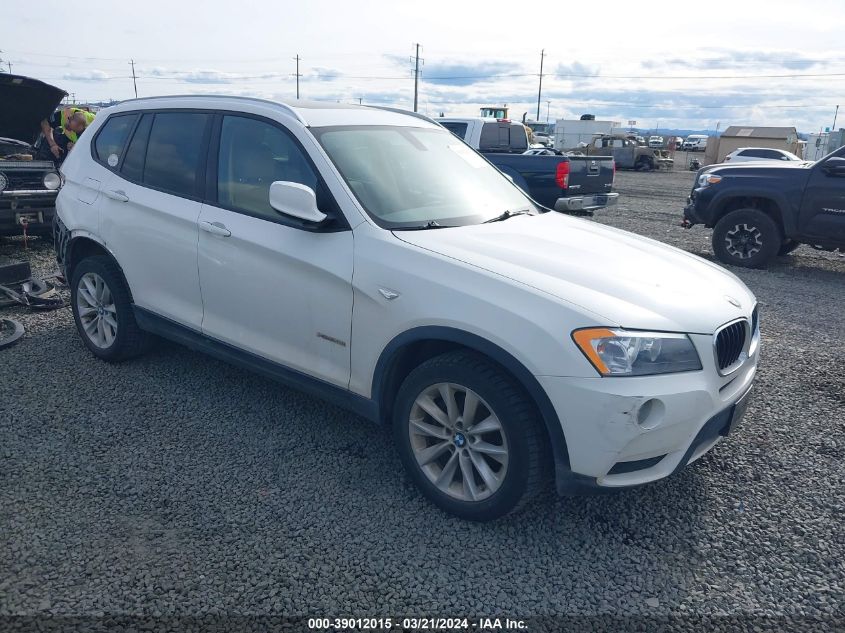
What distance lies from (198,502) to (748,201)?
28.9 feet

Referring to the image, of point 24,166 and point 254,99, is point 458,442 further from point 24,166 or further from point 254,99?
point 24,166

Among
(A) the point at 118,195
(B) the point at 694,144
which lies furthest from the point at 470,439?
(B) the point at 694,144

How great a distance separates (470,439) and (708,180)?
817 centimetres

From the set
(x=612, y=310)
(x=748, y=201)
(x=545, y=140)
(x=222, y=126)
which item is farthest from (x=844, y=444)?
(x=545, y=140)

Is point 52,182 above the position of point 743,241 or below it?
above

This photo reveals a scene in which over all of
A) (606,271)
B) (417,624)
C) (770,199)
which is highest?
(606,271)

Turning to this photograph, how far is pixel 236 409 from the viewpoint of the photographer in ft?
14.0

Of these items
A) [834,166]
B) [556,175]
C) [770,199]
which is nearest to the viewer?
[834,166]

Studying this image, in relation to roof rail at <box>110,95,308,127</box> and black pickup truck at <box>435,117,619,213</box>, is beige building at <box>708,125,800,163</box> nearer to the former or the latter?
black pickup truck at <box>435,117,619,213</box>

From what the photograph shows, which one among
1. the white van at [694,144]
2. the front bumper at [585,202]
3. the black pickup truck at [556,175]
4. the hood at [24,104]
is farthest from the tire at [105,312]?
the white van at [694,144]

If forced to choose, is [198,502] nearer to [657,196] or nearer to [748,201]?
[748,201]

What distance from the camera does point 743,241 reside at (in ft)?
30.9

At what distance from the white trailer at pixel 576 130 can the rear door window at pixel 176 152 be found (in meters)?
49.4

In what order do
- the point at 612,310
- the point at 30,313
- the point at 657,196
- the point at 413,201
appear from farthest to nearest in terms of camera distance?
the point at 657,196
the point at 30,313
the point at 413,201
the point at 612,310
